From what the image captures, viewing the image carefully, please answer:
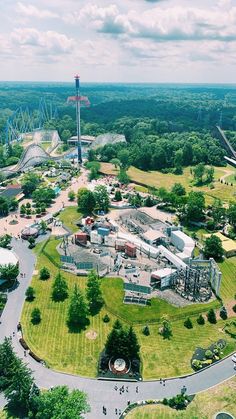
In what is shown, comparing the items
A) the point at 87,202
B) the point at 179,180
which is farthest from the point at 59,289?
the point at 179,180

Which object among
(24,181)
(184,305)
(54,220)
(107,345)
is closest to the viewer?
(107,345)

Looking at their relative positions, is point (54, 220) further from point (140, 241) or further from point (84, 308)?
point (84, 308)

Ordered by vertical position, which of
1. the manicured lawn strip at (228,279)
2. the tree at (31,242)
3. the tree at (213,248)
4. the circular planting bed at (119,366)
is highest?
the tree at (213,248)

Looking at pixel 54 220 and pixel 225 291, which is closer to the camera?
pixel 225 291

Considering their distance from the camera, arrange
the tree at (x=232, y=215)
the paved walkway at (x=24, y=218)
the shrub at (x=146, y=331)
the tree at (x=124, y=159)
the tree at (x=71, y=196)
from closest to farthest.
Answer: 1. the shrub at (x=146, y=331)
2. the tree at (x=232, y=215)
3. the paved walkway at (x=24, y=218)
4. the tree at (x=71, y=196)
5. the tree at (x=124, y=159)

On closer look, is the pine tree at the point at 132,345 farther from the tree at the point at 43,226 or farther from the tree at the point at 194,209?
the tree at the point at 194,209

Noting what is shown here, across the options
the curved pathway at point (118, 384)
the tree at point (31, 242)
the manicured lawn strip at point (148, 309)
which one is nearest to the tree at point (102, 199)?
the tree at point (31, 242)

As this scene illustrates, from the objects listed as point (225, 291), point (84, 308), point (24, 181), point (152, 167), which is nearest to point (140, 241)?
point (225, 291)

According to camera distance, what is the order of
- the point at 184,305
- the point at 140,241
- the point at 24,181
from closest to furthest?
the point at 184,305
the point at 140,241
the point at 24,181
